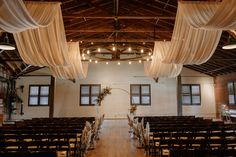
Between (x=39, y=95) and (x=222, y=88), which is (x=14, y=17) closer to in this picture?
(x=39, y=95)

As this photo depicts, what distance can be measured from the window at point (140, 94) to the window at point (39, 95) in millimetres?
6970

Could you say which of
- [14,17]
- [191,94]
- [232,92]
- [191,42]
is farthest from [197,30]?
[191,94]

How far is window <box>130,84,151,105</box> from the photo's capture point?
16.9 metres

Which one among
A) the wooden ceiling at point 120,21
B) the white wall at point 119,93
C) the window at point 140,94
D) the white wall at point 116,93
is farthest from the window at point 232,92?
the window at point 140,94

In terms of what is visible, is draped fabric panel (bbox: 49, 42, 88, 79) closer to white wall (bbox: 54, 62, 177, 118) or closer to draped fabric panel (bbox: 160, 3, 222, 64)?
draped fabric panel (bbox: 160, 3, 222, 64)

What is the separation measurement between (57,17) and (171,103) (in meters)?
13.9

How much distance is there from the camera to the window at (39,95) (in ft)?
54.4

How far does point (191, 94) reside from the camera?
17.3 metres

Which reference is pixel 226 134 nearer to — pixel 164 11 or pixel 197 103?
pixel 164 11

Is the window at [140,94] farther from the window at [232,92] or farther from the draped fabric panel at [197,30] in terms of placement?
the draped fabric panel at [197,30]

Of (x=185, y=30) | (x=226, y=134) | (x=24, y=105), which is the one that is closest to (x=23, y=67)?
(x=24, y=105)

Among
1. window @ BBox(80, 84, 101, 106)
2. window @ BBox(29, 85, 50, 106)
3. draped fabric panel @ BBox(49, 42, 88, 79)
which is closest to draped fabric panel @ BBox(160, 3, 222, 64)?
draped fabric panel @ BBox(49, 42, 88, 79)

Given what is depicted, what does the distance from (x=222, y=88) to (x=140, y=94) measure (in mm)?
6293

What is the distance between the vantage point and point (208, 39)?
17.8 feet
